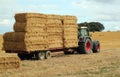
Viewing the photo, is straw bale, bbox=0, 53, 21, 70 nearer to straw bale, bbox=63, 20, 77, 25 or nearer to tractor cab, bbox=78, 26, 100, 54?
straw bale, bbox=63, 20, 77, 25

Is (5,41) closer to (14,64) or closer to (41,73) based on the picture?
(14,64)

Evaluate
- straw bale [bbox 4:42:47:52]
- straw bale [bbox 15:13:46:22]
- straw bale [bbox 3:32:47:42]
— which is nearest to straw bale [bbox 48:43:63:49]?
straw bale [bbox 4:42:47:52]

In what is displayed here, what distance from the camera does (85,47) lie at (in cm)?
3133

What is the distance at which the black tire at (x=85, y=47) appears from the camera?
31156mm

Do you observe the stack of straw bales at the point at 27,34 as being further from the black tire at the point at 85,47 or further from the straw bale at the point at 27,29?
the black tire at the point at 85,47

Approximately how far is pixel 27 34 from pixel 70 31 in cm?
552

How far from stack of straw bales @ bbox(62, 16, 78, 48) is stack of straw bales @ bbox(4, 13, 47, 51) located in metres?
2.85

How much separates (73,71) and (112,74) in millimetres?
2025

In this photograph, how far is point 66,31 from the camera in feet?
92.5

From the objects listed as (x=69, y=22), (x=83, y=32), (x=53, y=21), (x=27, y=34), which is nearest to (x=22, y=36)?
(x=27, y=34)

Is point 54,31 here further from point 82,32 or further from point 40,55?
point 82,32

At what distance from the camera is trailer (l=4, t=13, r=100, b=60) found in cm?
2400

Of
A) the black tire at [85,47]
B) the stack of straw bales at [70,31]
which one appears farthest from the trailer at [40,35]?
the black tire at [85,47]

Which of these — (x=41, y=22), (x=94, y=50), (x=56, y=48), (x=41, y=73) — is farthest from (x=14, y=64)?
(x=94, y=50)
